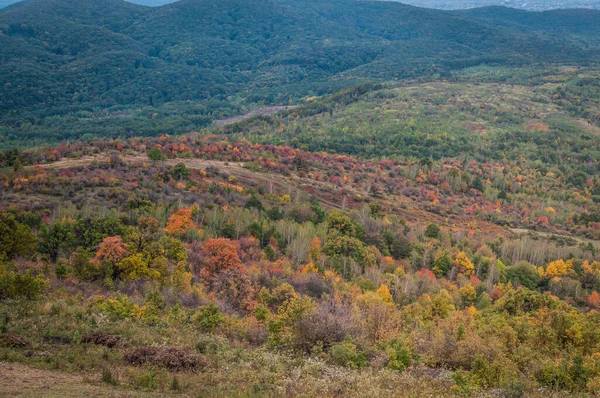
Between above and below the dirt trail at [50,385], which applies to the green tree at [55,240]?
below

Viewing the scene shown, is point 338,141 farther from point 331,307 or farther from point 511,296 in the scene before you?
point 331,307

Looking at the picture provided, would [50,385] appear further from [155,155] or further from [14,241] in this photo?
[155,155]

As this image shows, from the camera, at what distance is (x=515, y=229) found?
342 feet

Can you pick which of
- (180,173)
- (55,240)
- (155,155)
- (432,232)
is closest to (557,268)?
(432,232)

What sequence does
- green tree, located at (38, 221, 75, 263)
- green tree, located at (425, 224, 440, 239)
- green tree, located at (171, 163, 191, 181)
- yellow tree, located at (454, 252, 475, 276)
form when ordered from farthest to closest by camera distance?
green tree, located at (171, 163, 191, 181), green tree, located at (425, 224, 440, 239), yellow tree, located at (454, 252, 475, 276), green tree, located at (38, 221, 75, 263)

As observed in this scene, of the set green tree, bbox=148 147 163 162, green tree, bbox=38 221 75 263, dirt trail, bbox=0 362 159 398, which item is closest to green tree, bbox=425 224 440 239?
green tree, bbox=148 147 163 162

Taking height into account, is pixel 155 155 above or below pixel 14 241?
below

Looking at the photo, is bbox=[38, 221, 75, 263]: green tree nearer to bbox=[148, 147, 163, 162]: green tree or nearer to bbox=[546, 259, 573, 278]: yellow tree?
bbox=[148, 147, 163, 162]: green tree

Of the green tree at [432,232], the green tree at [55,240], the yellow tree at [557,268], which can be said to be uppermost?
the green tree at [55,240]

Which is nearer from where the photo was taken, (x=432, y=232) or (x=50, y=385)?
(x=50, y=385)

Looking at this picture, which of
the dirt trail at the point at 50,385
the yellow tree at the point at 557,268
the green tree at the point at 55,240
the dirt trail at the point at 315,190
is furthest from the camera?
the dirt trail at the point at 315,190

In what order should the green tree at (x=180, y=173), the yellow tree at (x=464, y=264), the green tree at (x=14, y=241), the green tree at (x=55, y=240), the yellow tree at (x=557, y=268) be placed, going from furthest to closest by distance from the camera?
1. the green tree at (x=180, y=173)
2. the yellow tree at (x=557, y=268)
3. the yellow tree at (x=464, y=264)
4. the green tree at (x=55, y=240)
5. the green tree at (x=14, y=241)

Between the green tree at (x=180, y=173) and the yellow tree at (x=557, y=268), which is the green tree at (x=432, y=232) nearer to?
the yellow tree at (x=557, y=268)

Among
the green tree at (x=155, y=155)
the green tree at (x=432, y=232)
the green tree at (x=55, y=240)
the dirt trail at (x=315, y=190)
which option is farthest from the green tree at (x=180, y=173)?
the green tree at (x=432, y=232)
